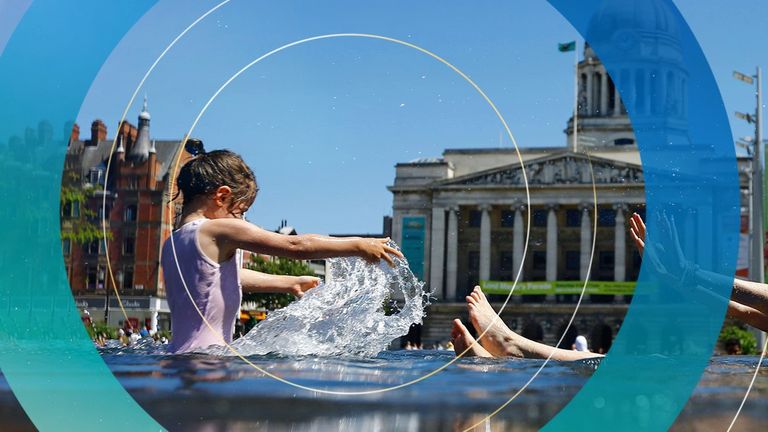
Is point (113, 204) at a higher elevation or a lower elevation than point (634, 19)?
lower

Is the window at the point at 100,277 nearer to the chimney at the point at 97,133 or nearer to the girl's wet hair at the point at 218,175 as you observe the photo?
the chimney at the point at 97,133

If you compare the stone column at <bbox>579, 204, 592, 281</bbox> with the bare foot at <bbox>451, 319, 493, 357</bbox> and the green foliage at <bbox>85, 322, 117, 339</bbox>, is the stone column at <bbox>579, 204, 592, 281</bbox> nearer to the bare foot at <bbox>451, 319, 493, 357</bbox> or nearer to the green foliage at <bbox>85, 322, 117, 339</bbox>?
the green foliage at <bbox>85, 322, 117, 339</bbox>

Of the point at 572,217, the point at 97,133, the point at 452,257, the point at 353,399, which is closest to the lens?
the point at 353,399

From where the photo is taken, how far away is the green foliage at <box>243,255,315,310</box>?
16.8ft

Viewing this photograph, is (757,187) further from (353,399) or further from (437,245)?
(353,399)

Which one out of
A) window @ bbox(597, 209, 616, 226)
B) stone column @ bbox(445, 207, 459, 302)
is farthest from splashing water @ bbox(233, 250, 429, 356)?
stone column @ bbox(445, 207, 459, 302)

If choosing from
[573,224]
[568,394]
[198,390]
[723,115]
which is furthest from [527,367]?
[573,224]

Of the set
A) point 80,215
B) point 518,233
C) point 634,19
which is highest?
point 518,233

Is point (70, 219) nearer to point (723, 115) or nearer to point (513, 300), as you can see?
point (723, 115)

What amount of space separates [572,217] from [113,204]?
69045 mm

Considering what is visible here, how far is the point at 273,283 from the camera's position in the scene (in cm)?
451
